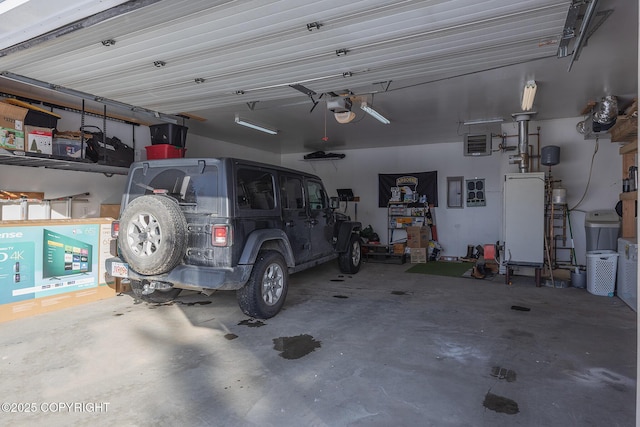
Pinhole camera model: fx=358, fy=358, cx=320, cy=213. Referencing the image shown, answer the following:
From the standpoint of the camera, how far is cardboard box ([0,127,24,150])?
441cm

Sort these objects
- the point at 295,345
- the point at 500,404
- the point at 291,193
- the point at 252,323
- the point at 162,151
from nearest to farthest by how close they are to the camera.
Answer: the point at 500,404
the point at 295,345
the point at 252,323
the point at 291,193
the point at 162,151

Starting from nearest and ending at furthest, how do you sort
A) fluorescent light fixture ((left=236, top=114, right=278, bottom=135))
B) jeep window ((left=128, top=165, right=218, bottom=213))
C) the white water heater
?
jeep window ((left=128, top=165, right=218, bottom=213)) → the white water heater → fluorescent light fixture ((left=236, top=114, right=278, bottom=135))

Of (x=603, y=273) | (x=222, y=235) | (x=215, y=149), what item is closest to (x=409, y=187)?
(x=603, y=273)

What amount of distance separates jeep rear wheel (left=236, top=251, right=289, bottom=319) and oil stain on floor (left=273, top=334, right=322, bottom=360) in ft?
1.80

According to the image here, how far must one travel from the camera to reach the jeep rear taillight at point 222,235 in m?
3.49

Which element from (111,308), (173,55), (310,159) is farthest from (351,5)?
(310,159)

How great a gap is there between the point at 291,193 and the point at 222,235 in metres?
1.54

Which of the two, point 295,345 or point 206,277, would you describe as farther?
point 206,277

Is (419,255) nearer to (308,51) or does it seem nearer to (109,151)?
(308,51)

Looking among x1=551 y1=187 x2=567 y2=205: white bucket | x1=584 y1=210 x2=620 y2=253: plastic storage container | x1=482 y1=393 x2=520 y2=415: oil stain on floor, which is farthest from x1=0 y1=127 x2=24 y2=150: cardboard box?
x1=584 y1=210 x2=620 y2=253: plastic storage container

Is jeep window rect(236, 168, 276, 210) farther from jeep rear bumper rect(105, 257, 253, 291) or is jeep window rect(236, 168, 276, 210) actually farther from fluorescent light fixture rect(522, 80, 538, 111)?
fluorescent light fixture rect(522, 80, 538, 111)

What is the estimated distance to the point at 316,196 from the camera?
5.62 meters

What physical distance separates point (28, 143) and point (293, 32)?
4031 millimetres

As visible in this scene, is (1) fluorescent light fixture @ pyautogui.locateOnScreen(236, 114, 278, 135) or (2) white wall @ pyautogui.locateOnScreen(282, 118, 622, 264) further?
(2) white wall @ pyautogui.locateOnScreen(282, 118, 622, 264)
